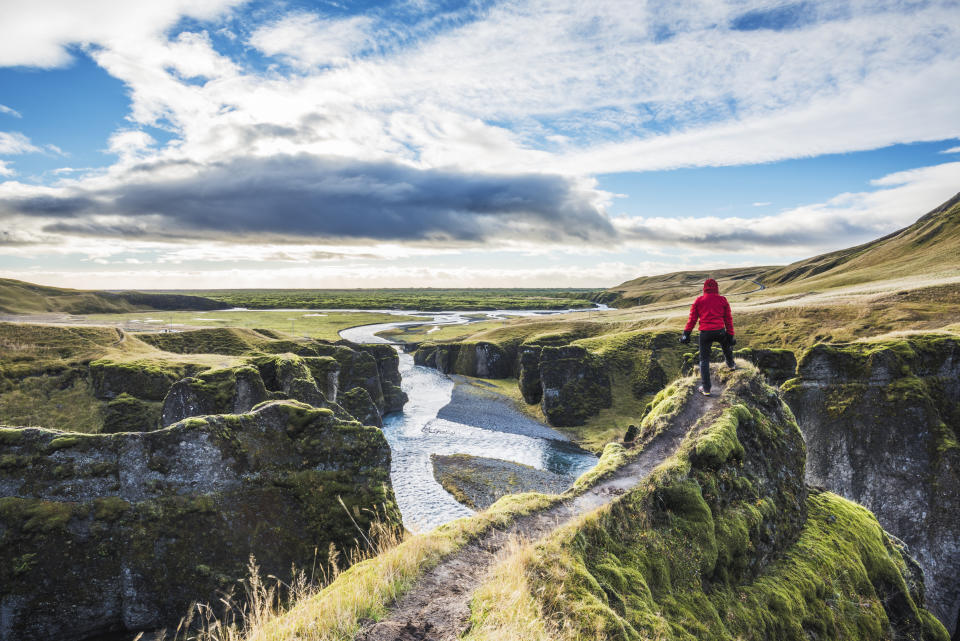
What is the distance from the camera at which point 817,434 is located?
3516 cm

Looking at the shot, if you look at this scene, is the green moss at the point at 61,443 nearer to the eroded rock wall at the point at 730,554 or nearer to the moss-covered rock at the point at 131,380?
the eroded rock wall at the point at 730,554

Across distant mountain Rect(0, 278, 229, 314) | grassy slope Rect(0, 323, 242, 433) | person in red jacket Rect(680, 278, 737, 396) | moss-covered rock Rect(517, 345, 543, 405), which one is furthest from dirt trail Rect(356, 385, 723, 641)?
distant mountain Rect(0, 278, 229, 314)

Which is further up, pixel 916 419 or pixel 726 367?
pixel 726 367

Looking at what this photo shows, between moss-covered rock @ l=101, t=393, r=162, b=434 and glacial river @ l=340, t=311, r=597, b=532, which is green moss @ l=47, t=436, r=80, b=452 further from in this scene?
moss-covered rock @ l=101, t=393, r=162, b=434

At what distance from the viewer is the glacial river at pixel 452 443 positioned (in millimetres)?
40875

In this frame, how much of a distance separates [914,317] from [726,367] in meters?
70.3

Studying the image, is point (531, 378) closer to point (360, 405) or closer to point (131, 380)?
point (360, 405)

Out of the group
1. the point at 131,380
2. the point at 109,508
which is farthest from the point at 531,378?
the point at 109,508

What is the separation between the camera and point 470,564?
10.5 m

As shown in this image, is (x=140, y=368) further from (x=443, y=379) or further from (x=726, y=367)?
(x=443, y=379)

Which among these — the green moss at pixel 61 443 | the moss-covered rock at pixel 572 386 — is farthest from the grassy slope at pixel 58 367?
the moss-covered rock at pixel 572 386

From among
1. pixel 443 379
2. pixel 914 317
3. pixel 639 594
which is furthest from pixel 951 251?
pixel 639 594

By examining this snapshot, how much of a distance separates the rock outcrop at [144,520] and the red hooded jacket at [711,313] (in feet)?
58.6

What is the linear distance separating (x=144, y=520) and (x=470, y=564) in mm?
16045
